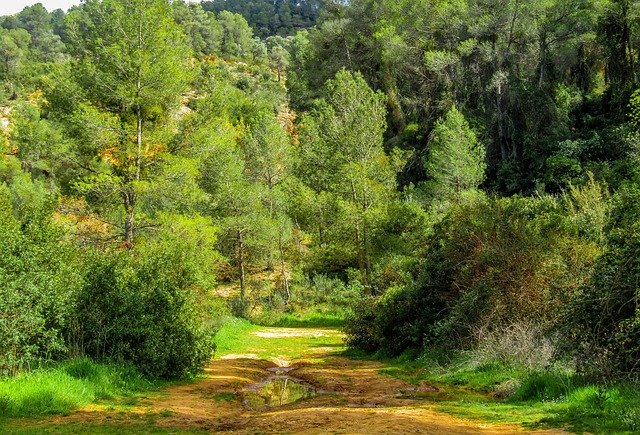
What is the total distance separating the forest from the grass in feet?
0.21

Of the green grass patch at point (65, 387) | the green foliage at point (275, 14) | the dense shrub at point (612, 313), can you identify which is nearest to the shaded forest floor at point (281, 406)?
the green grass patch at point (65, 387)

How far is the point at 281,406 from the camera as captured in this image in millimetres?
10820

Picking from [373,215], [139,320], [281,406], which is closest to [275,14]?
[373,215]

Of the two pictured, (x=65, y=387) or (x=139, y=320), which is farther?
(x=139, y=320)

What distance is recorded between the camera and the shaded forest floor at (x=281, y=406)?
7.71 metres

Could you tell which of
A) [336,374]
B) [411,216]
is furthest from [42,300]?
[411,216]

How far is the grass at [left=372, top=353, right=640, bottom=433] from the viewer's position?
768 centimetres

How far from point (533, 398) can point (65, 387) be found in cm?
877

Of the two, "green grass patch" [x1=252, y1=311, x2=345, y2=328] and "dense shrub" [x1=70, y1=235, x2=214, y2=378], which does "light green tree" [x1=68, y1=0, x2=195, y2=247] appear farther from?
"green grass patch" [x1=252, y1=311, x2=345, y2=328]

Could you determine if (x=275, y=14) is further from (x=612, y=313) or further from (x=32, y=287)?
(x=612, y=313)

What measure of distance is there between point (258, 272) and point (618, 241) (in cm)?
4056

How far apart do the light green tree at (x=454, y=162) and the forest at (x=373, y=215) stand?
154mm

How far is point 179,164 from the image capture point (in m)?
19.7

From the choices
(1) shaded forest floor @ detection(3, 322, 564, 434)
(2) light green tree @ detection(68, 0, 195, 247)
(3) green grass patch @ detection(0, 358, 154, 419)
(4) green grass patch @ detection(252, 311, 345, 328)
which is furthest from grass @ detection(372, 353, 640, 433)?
(4) green grass patch @ detection(252, 311, 345, 328)
